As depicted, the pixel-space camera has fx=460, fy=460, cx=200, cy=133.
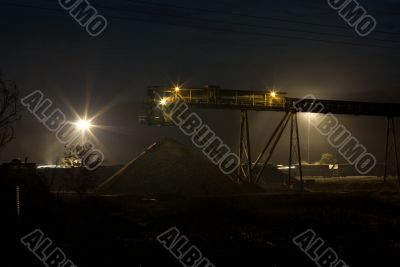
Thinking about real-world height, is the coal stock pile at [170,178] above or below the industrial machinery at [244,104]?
below

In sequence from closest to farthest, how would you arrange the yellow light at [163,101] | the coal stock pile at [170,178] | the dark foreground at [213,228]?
the dark foreground at [213,228] → the coal stock pile at [170,178] → the yellow light at [163,101]

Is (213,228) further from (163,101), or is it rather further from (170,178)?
(163,101)

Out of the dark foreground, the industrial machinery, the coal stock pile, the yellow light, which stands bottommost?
the dark foreground

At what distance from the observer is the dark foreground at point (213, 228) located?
12.8 meters

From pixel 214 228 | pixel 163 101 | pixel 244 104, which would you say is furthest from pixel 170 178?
pixel 214 228

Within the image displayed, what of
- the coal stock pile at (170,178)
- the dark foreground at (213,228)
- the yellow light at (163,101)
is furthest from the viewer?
the yellow light at (163,101)

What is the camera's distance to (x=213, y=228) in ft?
54.4

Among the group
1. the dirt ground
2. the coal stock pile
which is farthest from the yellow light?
the dirt ground

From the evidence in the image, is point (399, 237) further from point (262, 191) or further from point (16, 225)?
point (262, 191)

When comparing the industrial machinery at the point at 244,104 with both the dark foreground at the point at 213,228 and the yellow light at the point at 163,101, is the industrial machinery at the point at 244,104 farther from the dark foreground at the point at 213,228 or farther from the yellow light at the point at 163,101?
the dark foreground at the point at 213,228

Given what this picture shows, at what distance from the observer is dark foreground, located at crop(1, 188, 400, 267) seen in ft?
41.9

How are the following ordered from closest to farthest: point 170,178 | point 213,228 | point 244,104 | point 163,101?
point 213,228 → point 170,178 → point 163,101 → point 244,104

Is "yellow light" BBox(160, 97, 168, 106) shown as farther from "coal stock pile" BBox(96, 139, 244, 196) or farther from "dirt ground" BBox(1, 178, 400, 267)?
"dirt ground" BBox(1, 178, 400, 267)

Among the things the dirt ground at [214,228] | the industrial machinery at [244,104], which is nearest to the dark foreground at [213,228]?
the dirt ground at [214,228]
